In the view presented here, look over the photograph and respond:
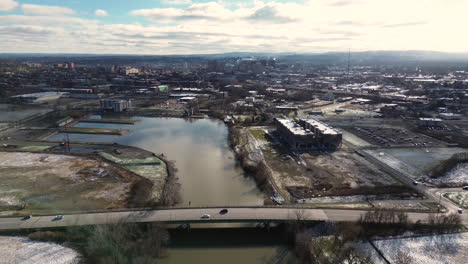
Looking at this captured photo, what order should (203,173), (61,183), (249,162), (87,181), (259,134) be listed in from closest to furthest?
1. (61,183)
2. (87,181)
3. (203,173)
4. (249,162)
5. (259,134)

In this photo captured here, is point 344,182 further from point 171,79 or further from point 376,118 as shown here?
point 171,79

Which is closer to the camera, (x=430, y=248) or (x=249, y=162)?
(x=430, y=248)

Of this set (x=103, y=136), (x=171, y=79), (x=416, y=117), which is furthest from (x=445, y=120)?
(x=171, y=79)

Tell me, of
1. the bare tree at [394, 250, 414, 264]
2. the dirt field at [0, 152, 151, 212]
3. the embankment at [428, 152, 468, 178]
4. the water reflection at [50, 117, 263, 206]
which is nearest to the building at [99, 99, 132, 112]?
the water reflection at [50, 117, 263, 206]

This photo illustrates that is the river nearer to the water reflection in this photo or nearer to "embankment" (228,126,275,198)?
the water reflection

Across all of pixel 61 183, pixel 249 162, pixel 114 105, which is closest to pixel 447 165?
pixel 249 162

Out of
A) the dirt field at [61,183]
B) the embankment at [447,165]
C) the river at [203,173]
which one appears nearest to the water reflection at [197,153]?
the river at [203,173]

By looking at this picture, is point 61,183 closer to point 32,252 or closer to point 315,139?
point 32,252
